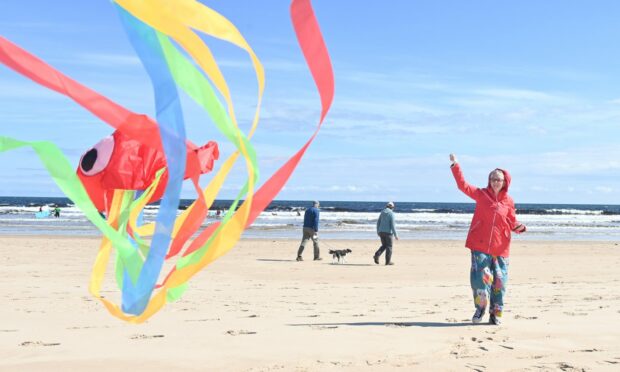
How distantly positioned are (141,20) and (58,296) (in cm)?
782

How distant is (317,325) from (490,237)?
6.72 feet

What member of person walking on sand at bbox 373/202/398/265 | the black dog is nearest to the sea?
the black dog

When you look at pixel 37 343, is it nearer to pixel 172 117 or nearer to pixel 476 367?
pixel 172 117

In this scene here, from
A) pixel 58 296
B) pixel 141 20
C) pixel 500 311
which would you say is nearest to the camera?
pixel 141 20

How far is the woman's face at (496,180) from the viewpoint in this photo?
8.27 m

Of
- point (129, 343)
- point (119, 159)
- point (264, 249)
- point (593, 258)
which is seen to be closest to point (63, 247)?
point (264, 249)

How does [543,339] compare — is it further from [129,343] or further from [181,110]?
[181,110]

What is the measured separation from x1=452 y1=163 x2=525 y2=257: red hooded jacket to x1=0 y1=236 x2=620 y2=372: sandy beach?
855 mm

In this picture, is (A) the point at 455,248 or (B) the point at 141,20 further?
(A) the point at 455,248

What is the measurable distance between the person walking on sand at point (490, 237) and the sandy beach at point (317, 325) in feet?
1.18

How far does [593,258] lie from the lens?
20938 millimetres

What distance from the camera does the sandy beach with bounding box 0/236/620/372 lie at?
252 inches

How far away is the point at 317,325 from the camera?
27.2 feet

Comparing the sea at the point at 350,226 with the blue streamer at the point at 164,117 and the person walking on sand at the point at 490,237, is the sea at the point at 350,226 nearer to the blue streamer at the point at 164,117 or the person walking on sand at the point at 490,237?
the person walking on sand at the point at 490,237
